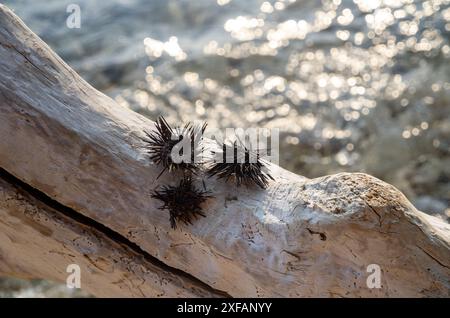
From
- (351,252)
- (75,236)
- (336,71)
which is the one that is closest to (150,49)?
(336,71)

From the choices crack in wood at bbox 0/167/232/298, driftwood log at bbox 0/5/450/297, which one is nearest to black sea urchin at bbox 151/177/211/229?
driftwood log at bbox 0/5/450/297

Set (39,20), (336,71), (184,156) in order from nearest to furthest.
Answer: (184,156), (336,71), (39,20)

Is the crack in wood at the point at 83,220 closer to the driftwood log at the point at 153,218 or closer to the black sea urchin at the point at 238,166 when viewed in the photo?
the driftwood log at the point at 153,218

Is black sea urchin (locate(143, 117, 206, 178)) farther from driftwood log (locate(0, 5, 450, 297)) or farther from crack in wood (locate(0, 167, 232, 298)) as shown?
crack in wood (locate(0, 167, 232, 298))

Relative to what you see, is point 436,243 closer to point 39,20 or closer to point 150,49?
point 150,49

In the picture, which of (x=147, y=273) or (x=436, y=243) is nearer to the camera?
(x=436, y=243)

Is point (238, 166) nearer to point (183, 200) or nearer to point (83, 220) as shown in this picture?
point (183, 200)

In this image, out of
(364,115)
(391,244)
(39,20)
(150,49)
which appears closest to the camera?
(391,244)
